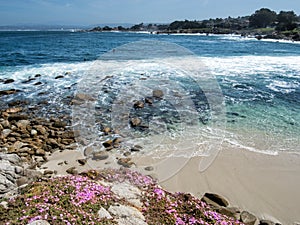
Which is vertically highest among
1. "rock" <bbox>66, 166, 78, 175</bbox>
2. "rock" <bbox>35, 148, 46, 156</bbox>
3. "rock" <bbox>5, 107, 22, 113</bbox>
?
"rock" <bbox>5, 107, 22, 113</bbox>

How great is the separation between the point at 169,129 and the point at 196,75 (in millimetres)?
10287

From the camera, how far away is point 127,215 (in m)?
4.12

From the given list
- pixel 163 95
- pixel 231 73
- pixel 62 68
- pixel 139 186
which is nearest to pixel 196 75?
pixel 231 73

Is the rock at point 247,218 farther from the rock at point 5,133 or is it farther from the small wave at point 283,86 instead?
the small wave at point 283,86

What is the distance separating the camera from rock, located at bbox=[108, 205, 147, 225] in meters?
3.99

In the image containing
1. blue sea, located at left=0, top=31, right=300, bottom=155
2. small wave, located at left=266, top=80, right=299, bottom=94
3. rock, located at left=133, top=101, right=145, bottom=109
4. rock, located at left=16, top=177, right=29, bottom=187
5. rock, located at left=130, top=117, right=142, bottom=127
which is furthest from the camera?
small wave, located at left=266, top=80, right=299, bottom=94

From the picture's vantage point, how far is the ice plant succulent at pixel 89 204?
3.69 m

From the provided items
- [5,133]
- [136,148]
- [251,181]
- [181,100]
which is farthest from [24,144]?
[181,100]

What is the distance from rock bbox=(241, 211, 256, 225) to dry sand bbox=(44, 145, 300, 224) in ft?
0.91

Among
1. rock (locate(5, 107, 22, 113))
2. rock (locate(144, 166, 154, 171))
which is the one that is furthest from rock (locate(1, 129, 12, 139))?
rock (locate(144, 166, 154, 171))

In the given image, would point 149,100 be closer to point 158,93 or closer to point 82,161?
point 158,93

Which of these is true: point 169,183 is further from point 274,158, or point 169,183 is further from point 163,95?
point 163,95

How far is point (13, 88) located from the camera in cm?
1435

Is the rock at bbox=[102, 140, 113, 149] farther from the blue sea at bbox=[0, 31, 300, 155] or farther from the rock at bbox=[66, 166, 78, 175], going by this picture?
the rock at bbox=[66, 166, 78, 175]
